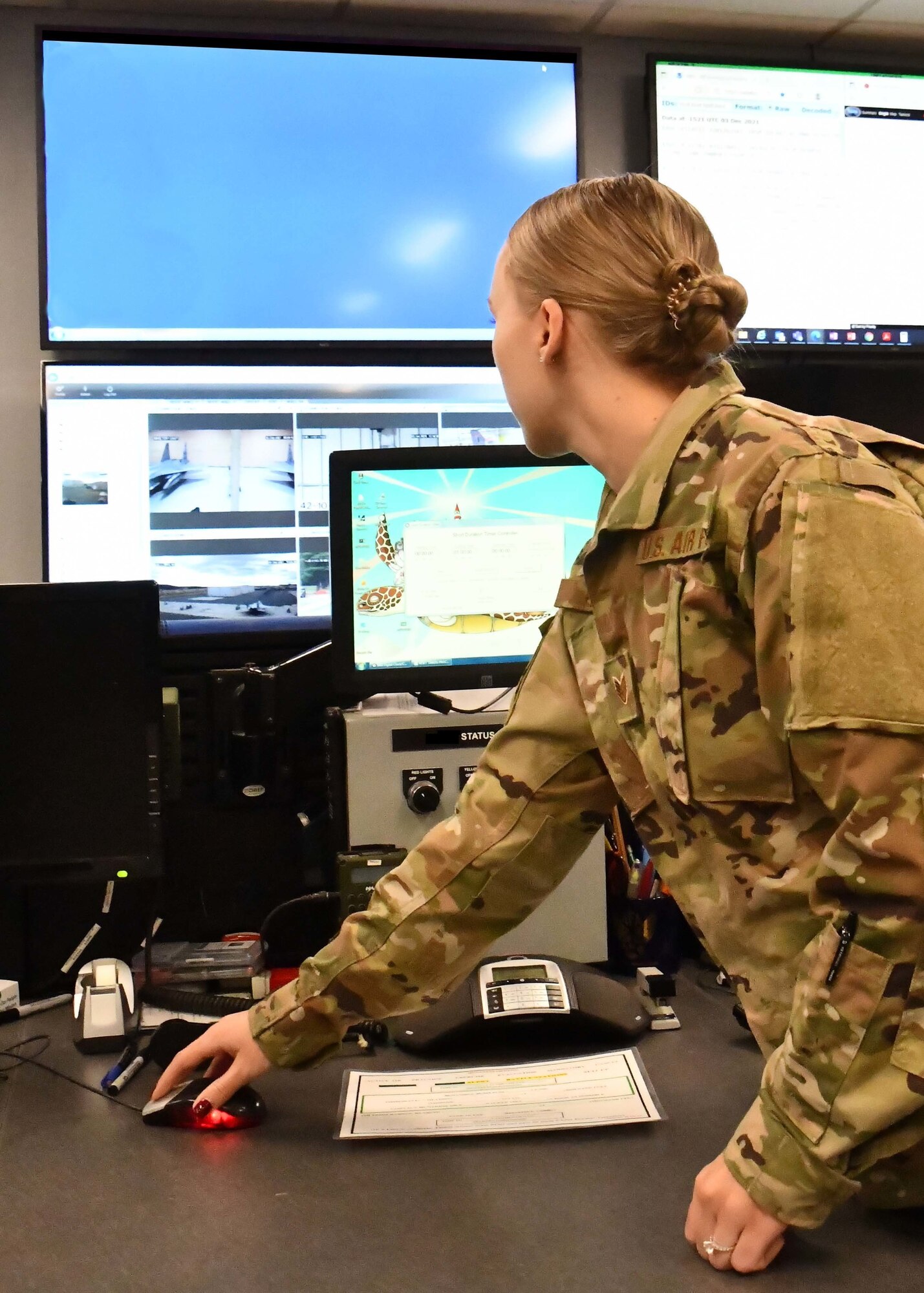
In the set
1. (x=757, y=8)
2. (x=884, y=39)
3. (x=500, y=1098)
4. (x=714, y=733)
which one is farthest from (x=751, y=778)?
(x=884, y=39)

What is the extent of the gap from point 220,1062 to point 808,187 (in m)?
1.87

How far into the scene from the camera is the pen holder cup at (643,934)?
4.87 feet

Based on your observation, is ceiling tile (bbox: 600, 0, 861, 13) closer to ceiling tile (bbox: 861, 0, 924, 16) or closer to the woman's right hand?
→ ceiling tile (bbox: 861, 0, 924, 16)

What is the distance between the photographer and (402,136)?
79.1 inches

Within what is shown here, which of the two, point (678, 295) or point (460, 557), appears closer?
point (678, 295)

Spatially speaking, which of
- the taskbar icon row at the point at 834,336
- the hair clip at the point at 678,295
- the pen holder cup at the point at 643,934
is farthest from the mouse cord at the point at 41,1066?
the taskbar icon row at the point at 834,336

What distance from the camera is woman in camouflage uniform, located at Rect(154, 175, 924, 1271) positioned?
0.73 metres

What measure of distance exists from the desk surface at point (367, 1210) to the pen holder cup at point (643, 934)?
35cm

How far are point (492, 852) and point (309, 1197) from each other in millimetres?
327

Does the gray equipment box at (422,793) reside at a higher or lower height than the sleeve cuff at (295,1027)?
higher

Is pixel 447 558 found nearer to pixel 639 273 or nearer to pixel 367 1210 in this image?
pixel 639 273

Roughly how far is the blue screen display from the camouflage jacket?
0.38 meters

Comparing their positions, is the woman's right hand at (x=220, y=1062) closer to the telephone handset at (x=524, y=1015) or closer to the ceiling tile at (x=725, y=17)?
the telephone handset at (x=524, y=1015)

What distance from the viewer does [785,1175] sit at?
746mm
